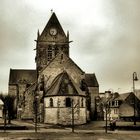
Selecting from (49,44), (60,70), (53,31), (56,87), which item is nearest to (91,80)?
(49,44)

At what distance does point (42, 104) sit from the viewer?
6219 cm

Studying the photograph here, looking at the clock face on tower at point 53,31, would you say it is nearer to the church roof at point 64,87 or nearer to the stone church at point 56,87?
the stone church at point 56,87

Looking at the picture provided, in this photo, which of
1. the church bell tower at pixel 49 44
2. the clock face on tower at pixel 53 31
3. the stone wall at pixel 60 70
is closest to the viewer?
the stone wall at pixel 60 70

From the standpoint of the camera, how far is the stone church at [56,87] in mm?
59094

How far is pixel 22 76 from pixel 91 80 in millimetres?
16987

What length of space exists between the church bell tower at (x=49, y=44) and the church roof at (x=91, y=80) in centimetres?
1234

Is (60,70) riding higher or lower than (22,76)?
lower

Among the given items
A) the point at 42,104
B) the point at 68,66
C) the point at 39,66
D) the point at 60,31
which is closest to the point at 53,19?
the point at 60,31

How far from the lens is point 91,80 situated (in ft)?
295

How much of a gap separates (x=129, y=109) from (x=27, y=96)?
91.3 ft

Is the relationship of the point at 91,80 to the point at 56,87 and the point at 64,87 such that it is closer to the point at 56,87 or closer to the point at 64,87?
the point at 56,87

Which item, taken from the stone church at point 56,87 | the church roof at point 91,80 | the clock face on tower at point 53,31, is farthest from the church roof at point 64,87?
the church roof at point 91,80

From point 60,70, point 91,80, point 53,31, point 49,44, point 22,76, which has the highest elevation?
point 53,31

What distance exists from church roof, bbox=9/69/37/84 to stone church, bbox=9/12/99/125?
4.94 metres
